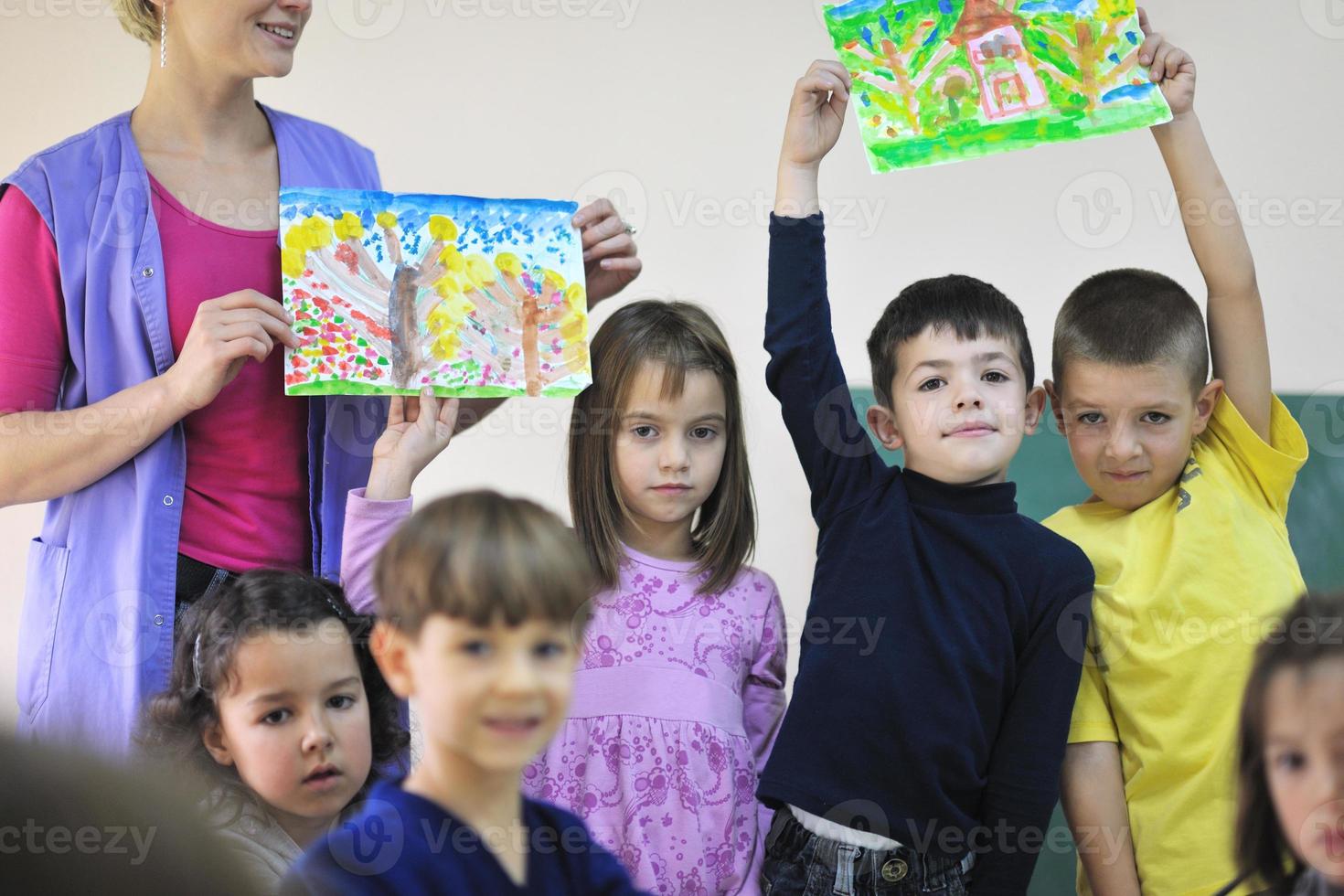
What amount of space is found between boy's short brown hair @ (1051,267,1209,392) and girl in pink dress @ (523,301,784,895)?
470 mm

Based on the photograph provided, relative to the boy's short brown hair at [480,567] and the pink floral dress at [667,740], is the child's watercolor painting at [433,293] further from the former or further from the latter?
the boy's short brown hair at [480,567]

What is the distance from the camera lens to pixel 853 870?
1557mm

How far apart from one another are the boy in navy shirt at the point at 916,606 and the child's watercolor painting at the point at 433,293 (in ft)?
0.93

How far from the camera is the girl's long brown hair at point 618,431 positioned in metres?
1.81

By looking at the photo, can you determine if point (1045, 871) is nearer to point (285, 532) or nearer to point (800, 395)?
point (800, 395)

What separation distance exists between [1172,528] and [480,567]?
1.12 metres

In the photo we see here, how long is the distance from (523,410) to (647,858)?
1606mm

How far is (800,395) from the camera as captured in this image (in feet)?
5.65

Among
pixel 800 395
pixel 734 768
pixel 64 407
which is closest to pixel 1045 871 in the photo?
pixel 734 768

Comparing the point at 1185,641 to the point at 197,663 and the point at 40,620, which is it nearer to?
the point at 197,663
